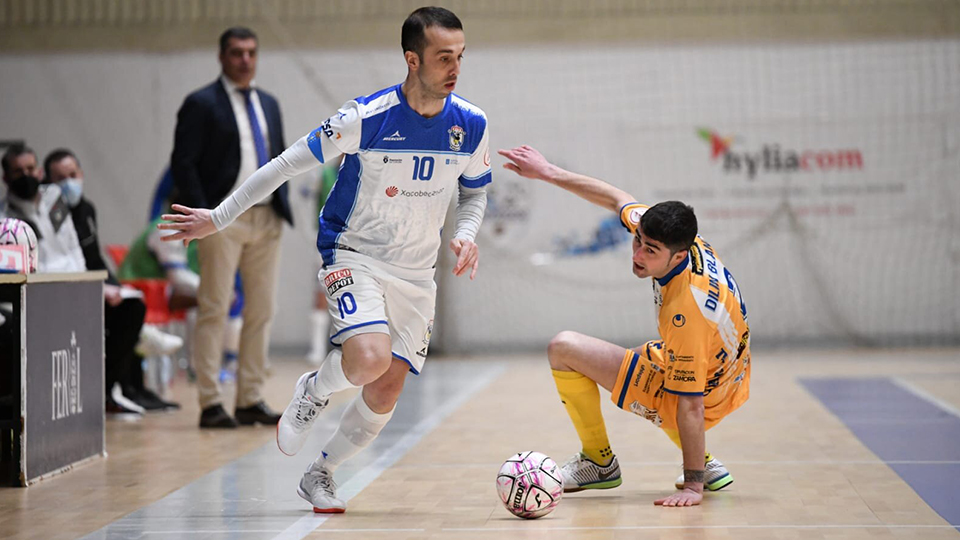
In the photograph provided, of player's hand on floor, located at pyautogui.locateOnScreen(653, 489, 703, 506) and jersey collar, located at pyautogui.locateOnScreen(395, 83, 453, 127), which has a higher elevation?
jersey collar, located at pyautogui.locateOnScreen(395, 83, 453, 127)

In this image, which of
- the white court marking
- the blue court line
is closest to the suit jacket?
the blue court line

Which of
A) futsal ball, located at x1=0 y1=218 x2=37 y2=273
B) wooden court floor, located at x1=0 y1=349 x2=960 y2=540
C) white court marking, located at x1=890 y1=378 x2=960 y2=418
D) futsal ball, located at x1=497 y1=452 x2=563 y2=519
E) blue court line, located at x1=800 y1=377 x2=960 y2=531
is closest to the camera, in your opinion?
wooden court floor, located at x1=0 y1=349 x2=960 y2=540

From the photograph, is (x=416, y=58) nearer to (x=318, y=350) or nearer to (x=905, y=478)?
(x=905, y=478)

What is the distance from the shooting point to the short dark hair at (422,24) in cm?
399

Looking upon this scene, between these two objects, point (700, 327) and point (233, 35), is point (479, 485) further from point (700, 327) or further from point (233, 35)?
point (233, 35)

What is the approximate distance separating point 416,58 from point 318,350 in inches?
304

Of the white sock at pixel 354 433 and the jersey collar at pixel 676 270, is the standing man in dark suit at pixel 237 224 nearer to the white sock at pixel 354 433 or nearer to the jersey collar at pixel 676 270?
the white sock at pixel 354 433

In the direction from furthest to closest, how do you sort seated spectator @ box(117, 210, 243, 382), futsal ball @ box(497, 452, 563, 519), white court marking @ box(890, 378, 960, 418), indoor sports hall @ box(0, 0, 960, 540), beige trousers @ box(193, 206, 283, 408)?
indoor sports hall @ box(0, 0, 960, 540) → seated spectator @ box(117, 210, 243, 382) → white court marking @ box(890, 378, 960, 418) → beige trousers @ box(193, 206, 283, 408) → futsal ball @ box(497, 452, 563, 519)

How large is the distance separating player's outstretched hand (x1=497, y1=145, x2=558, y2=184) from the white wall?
773cm

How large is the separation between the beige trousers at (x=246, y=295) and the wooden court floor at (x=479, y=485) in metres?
0.35

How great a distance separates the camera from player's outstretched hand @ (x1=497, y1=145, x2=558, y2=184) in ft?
14.6

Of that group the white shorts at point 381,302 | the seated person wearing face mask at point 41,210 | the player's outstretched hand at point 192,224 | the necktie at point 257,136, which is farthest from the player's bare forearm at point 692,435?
the seated person wearing face mask at point 41,210

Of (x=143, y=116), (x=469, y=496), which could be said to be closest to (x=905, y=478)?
(x=469, y=496)

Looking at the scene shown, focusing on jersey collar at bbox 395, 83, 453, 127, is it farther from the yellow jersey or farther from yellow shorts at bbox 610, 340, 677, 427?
yellow shorts at bbox 610, 340, 677, 427
